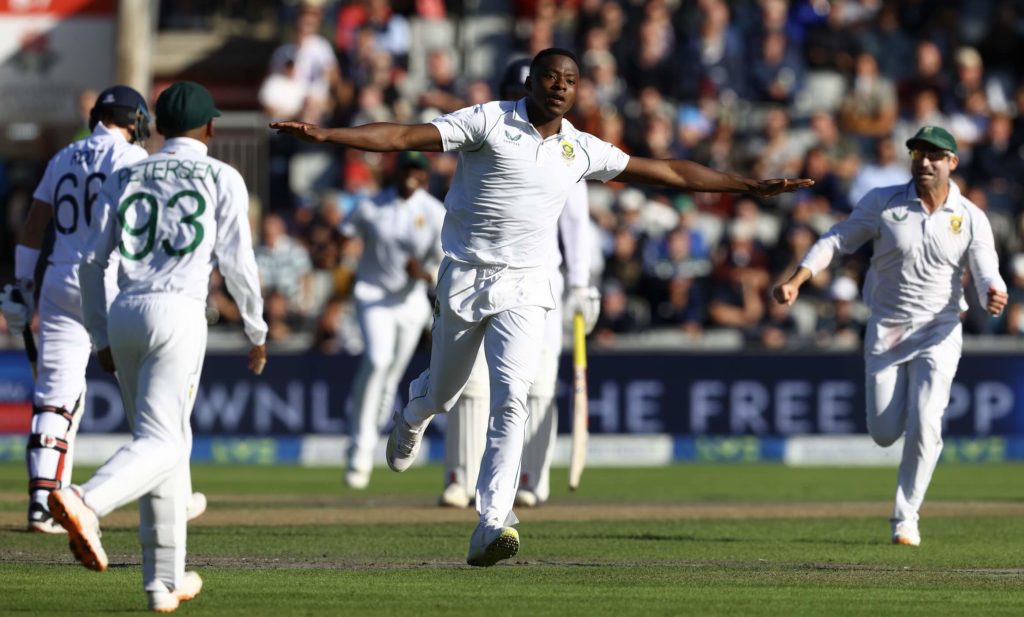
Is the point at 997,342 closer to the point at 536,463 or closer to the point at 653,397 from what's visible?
the point at 653,397

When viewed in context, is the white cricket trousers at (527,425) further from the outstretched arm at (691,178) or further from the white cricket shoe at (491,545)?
the white cricket shoe at (491,545)

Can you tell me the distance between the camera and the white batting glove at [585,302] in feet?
40.7

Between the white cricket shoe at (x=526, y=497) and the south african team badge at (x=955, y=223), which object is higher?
the south african team badge at (x=955, y=223)

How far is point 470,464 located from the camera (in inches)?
508

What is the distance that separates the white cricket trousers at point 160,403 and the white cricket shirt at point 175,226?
0.10 m

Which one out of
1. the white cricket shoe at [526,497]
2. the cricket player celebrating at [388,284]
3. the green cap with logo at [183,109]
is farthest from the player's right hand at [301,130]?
the cricket player celebrating at [388,284]

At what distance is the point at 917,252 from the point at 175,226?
5.10 meters

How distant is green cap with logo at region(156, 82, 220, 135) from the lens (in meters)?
7.54

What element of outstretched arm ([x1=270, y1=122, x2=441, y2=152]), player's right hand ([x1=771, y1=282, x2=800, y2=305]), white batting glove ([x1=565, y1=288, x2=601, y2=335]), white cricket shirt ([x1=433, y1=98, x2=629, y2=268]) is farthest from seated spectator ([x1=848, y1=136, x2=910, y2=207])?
outstretched arm ([x1=270, y1=122, x2=441, y2=152])

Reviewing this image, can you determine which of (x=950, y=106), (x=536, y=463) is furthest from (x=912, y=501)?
(x=950, y=106)

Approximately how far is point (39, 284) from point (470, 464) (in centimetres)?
347

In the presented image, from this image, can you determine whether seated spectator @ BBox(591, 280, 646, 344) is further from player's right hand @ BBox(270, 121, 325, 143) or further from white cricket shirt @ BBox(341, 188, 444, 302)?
player's right hand @ BBox(270, 121, 325, 143)

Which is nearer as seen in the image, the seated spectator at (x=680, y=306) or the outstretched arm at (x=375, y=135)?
the outstretched arm at (x=375, y=135)

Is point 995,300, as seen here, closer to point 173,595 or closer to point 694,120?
point 173,595
